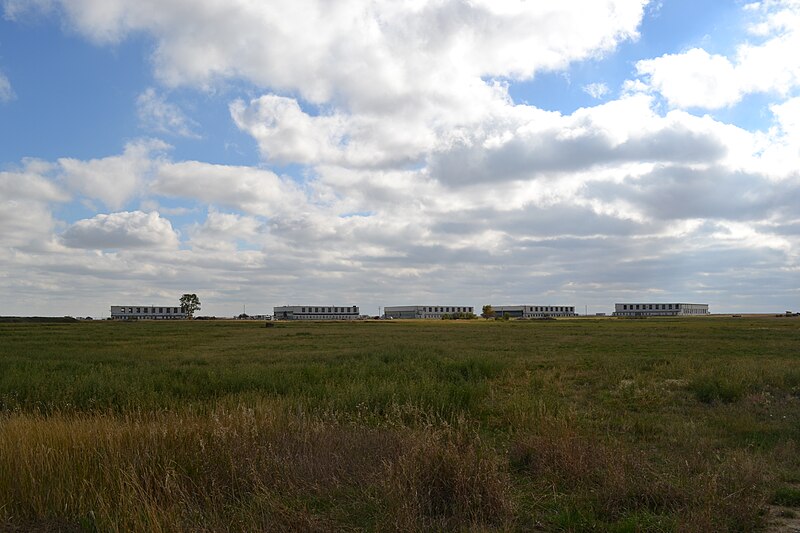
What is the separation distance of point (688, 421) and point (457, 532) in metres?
9.12

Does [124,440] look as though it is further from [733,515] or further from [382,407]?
[733,515]

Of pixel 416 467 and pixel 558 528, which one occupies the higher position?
pixel 416 467

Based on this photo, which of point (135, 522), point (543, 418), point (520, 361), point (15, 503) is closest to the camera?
point (135, 522)

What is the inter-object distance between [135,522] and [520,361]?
73.7ft

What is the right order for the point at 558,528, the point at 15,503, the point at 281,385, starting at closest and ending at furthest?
the point at 558,528 < the point at 15,503 < the point at 281,385

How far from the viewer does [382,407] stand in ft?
43.5

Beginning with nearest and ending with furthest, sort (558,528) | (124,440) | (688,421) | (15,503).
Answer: (558,528) → (15,503) → (124,440) → (688,421)

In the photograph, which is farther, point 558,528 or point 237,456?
point 237,456

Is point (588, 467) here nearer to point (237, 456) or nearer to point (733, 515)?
point (733, 515)

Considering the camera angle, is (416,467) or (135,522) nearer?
(135,522)

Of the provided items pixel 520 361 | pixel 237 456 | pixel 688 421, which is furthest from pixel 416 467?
pixel 520 361

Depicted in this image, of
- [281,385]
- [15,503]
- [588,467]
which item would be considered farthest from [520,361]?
[15,503]

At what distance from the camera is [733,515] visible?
242 inches

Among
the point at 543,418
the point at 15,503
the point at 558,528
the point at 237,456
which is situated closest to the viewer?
the point at 558,528
